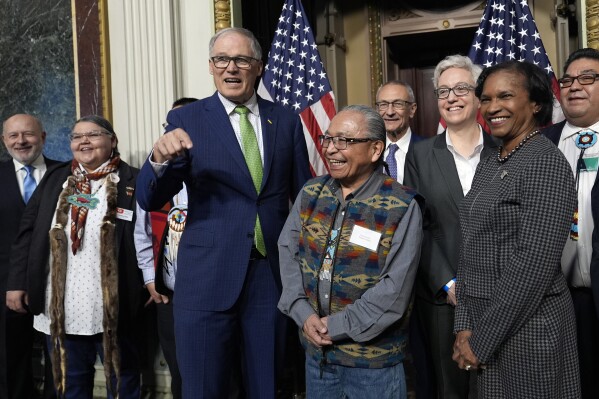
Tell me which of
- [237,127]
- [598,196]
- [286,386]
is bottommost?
[286,386]

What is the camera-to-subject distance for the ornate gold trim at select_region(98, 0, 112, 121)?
4742mm

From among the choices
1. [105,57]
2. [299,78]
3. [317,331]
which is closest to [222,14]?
[299,78]

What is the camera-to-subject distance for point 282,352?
9.42 feet

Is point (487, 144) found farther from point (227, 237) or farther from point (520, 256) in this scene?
point (227, 237)

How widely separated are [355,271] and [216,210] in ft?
2.23

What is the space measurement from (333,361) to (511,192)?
35.8 inches

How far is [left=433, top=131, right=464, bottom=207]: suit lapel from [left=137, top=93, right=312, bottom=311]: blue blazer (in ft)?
2.77

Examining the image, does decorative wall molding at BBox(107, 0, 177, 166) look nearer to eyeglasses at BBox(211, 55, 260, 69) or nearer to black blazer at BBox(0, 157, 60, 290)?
black blazer at BBox(0, 157, 60, 290)

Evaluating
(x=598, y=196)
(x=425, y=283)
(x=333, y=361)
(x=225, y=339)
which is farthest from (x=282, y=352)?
(x=598, y=196)

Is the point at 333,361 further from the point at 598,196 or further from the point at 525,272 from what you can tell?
the point at 598,196

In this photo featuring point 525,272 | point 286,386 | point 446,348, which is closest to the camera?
point 525,272

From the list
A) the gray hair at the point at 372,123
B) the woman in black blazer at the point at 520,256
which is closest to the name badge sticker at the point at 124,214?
the gray hair at the point at 372,123

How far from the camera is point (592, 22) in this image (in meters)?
4.16

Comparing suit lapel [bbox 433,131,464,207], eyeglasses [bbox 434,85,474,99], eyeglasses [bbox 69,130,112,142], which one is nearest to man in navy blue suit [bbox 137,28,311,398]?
suit lapel [bbox 433,131,464,207]
